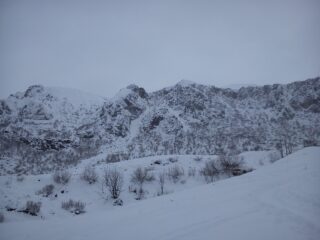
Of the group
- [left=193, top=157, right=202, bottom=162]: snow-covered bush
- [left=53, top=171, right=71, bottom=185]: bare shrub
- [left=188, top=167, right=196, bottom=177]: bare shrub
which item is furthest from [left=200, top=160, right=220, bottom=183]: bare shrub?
[left=53, top=171, right=71, bottom=185]: bare shrub

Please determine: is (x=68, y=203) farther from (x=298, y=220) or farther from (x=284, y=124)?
(x=284, y=124)

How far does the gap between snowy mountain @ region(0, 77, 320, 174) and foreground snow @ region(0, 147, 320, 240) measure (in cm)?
10986

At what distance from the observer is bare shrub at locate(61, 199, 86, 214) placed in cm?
3008

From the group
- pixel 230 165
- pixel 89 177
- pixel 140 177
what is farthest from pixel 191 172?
pixel 89 177

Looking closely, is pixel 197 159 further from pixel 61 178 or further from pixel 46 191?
pixel 46 191

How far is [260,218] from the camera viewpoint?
9266 millimetres

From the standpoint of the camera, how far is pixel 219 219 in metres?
9.74

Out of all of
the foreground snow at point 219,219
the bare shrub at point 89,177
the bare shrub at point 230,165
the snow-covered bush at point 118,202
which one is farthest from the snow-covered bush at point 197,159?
the foreground snow at point 219,219

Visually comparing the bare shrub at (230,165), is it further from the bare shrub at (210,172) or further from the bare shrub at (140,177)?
the bare shrub at (140,177)

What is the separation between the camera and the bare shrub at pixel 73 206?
98.7 feet

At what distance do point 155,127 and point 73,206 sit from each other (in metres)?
134

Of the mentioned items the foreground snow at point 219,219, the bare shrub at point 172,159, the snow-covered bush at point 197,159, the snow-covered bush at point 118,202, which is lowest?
the snow-covered bush at point 118,202

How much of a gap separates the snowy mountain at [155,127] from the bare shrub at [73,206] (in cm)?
9015

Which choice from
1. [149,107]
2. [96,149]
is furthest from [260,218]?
[149,107]
